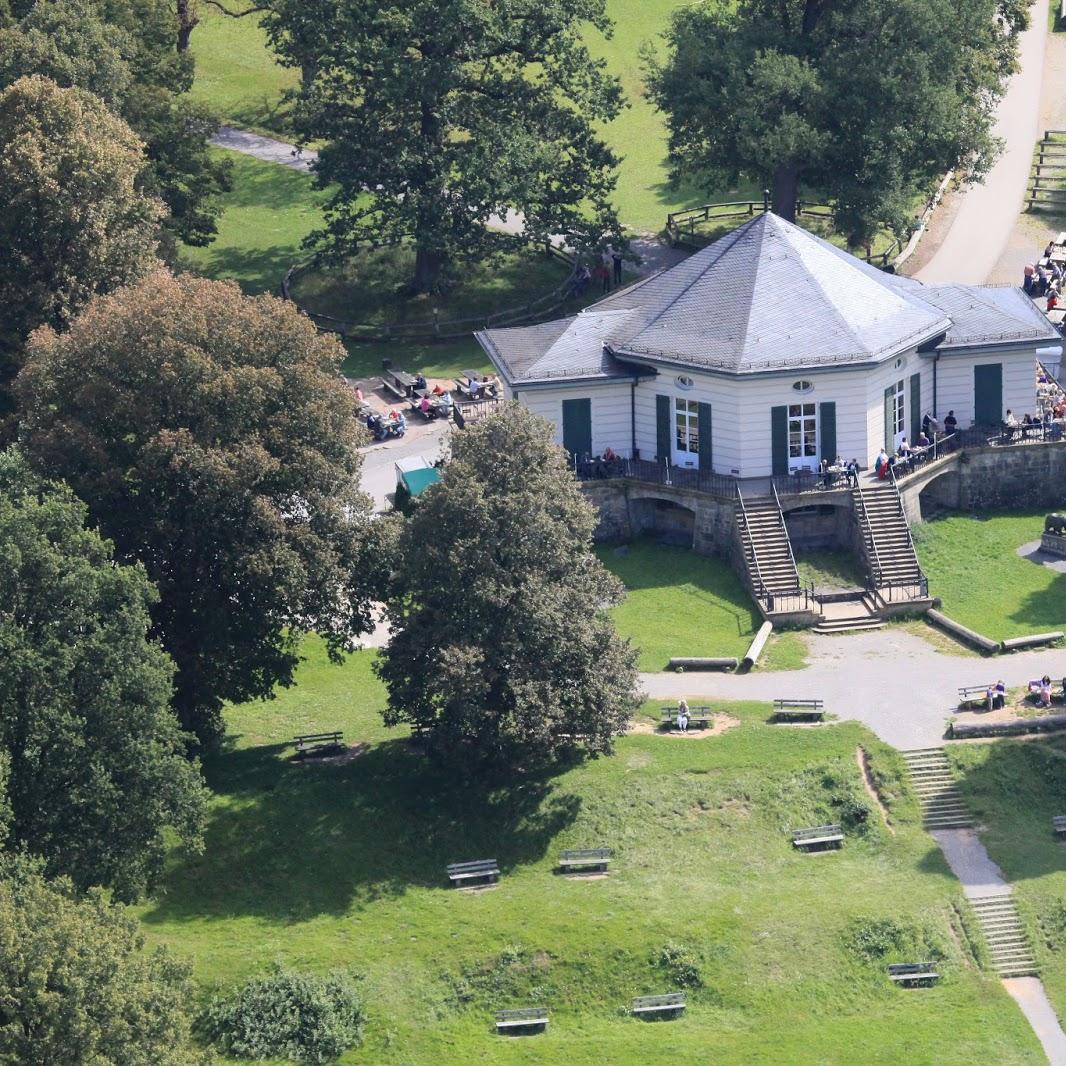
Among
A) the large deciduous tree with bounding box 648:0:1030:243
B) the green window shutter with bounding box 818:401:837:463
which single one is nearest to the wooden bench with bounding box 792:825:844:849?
the green window shutter with bounding box 818:401:837:463

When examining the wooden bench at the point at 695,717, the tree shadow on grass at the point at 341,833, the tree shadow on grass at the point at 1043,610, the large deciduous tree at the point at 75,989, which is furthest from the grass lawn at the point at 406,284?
the large deciduous tree at the point at 75,989

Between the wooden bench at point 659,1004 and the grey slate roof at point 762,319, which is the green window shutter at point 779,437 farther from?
the wooden bench at point 659,1004

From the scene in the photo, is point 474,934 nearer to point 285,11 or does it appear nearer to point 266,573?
point 266,573

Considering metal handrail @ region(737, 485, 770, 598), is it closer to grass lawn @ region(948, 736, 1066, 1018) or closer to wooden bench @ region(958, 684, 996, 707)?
wooden bench @ region(958, 684, 996, 707)

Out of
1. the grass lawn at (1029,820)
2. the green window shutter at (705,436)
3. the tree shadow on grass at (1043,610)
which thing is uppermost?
the green window shutter at (705,436)

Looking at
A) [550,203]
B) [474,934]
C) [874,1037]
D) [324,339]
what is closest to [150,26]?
[550,203]

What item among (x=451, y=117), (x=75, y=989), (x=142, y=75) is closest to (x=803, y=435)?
(x=451, y=117)
